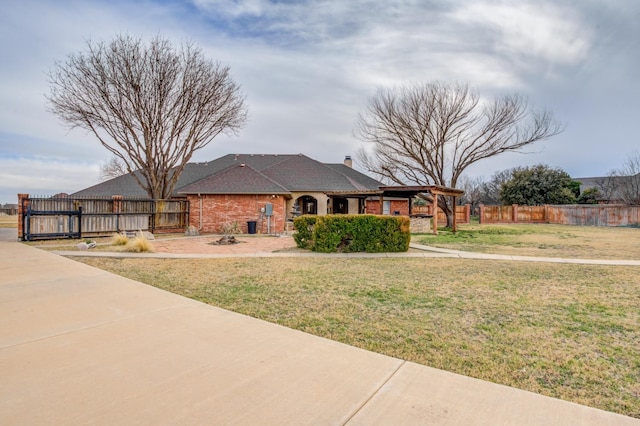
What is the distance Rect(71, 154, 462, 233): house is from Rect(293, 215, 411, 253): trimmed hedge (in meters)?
7.88

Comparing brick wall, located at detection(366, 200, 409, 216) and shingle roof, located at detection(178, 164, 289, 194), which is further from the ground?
shingle roof, located at detection(178, 164, 289, 194)

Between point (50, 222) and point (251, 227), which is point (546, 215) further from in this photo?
point (50, 222)

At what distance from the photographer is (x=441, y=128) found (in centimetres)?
2588

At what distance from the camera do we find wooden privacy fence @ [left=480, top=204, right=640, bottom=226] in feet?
84.7

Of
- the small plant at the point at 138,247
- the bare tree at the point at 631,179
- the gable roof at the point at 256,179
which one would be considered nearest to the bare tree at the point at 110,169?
the gable roof at the point at 256,179

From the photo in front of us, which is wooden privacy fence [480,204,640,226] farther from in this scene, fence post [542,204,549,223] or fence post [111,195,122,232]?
fence post [111,195,122,232]

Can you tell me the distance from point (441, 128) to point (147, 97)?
19498mm

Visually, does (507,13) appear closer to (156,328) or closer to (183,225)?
(156,328)

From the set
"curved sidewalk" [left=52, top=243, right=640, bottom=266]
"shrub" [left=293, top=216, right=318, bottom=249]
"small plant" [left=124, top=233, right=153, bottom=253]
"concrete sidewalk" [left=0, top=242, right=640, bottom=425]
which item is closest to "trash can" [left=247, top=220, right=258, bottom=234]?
"shrub" [left=293, top=216, right=318, bottom=249]

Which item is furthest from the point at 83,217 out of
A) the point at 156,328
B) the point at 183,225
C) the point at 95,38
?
the point at 156,328

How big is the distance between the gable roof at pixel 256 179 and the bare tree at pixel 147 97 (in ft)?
9.69

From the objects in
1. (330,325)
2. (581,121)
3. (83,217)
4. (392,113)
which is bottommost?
(330,325)

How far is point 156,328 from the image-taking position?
3.94 metres

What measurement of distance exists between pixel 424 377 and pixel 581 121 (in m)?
24.9
